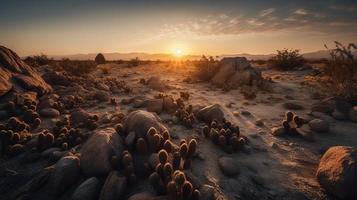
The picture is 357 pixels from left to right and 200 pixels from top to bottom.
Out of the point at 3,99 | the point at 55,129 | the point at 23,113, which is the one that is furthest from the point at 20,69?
the point at 55,129

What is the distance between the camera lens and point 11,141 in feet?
18.4

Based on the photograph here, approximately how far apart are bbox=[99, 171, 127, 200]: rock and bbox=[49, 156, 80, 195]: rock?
72cm

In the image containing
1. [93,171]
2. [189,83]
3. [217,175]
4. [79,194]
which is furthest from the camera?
[189,83]

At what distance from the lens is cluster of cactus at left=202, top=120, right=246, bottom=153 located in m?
5.71

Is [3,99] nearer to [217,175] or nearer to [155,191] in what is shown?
[155,191]

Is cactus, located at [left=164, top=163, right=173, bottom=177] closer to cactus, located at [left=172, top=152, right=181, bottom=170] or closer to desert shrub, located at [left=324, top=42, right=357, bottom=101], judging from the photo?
cactus, located at [left=172, top=152, right=181, bottom=170]

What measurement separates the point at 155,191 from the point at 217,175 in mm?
1330

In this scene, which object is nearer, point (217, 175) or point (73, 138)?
point (217, 175)

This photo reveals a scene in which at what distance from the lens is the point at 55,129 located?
20.1 ft

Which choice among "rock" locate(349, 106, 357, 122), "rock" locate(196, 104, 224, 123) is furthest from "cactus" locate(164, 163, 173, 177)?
"rock" locate(349, 106, 357, 122)

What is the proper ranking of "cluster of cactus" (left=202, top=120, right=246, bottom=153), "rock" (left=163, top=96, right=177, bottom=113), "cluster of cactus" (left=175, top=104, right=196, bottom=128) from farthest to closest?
"rock" (left=163, top=96, right=177, bottom=113) < "cluster of cactus" (left=175, top=104, right=196, bottom=128) < "cluster of cactus" (left=202, top=120, right=246, bottom=153)

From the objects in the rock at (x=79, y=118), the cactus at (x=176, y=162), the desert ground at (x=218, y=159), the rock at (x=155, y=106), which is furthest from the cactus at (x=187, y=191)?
the rock at (x=155, y=106)

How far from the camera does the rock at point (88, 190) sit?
3.85 m

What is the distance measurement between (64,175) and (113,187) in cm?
101
